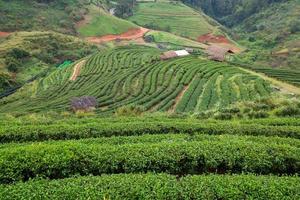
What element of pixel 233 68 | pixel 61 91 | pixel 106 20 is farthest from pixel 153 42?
pixel 61 91

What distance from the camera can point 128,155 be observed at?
63.9 ft

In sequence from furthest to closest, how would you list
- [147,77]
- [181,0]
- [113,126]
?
[181,0], [147,77], [113,126]

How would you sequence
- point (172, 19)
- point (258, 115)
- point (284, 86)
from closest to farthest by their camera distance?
point (258, 115) < point (284, 86) < point (172, 19)

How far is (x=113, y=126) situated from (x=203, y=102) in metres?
26.6

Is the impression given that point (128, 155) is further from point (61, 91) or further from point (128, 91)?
point (61, 91)

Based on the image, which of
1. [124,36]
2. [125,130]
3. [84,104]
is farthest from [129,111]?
[124,36]

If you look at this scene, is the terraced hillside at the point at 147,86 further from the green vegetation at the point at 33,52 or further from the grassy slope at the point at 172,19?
the grassy slope at the point at 172,19

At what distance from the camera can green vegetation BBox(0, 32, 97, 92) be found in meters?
82.3

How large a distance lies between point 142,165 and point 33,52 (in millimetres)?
79815

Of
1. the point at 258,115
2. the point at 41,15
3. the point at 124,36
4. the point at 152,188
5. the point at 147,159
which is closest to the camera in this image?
the point at 152,188

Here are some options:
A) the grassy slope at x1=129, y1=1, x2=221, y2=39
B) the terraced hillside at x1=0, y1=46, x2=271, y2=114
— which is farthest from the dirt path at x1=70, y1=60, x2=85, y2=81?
the grassy slope at x1=129, y1=1, x2=221, y2=39

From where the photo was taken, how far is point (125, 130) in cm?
2556

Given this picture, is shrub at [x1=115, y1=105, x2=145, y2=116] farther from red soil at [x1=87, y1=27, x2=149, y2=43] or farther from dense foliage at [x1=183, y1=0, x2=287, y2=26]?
dense foliage at [x1=183, y1=0, x2=287, y2=26]

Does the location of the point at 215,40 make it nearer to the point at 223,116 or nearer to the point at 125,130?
the point at 223,116
